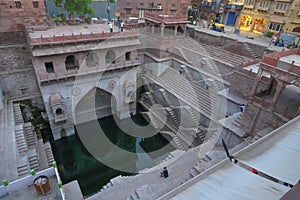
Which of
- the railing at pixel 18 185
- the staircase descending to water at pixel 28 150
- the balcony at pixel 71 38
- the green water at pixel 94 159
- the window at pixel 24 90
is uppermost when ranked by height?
the balcony at pixel 71 38

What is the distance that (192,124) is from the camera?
17.3m

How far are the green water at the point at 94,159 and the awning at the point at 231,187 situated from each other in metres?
11.2

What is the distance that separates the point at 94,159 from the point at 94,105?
5.58 m

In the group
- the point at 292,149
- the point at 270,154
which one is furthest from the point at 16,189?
the point at 292,149

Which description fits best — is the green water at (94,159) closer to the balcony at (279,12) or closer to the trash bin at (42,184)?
the trash bin at (42,184)

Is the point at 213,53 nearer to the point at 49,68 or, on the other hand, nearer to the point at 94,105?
the point at 94,105

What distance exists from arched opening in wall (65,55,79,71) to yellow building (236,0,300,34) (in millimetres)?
26882

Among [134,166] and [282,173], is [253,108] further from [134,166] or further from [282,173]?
[134,166]

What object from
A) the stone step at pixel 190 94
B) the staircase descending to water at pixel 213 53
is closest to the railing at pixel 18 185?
the stone step at pixel 190 94

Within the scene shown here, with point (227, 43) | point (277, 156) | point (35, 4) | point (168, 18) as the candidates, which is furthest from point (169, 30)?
point (277, 156)

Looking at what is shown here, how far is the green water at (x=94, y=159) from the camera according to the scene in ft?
48.7

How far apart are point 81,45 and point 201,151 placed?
41.2 ft

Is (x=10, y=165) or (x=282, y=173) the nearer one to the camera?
(x=282, y=173)

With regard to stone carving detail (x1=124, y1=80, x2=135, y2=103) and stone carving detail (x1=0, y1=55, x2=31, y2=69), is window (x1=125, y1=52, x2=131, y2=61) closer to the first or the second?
stone carving detail (x1=124, y1=80, x2=135, y2=103)
